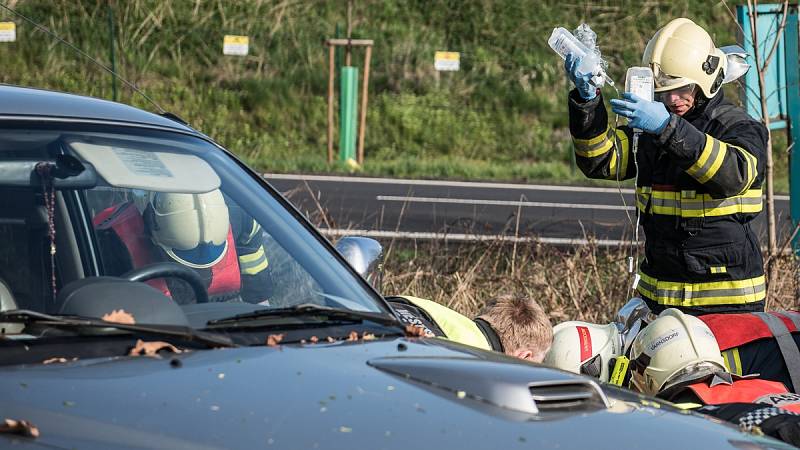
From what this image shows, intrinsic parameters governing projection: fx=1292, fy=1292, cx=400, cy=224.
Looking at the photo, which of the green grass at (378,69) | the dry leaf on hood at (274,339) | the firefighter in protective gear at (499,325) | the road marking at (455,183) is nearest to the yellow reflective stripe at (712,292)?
the firefighter in protective gear at (499,325)

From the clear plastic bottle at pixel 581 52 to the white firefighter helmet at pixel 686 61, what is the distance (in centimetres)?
31

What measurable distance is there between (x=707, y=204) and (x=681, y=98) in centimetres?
44

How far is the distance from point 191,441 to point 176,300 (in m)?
0.93

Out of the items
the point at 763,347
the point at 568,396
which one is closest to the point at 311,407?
the point at 568,396

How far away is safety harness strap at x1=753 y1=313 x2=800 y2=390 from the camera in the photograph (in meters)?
4.15

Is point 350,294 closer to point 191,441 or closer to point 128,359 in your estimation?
point 128,359

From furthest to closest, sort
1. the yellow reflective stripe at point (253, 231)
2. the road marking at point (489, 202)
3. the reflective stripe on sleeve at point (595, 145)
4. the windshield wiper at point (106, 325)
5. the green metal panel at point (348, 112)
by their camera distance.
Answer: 1. the green metal panel at point (348, 112)
2. the road marking at point (489, 202)
3. the reflective stripe on sleeve at point (595, 145)
4. the yellow reflective stripe at point (253, 231)
5. the windshield wiper at point (106, 325)

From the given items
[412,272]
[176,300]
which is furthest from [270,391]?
[412,272]

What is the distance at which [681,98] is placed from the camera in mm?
5086

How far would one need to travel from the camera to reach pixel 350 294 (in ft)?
10.2

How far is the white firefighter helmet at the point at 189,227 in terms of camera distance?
347 centimetres

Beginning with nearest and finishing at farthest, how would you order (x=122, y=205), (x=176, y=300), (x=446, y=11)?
(x=176, y=300)
(x=122, y=205)
(x=446, y=11)

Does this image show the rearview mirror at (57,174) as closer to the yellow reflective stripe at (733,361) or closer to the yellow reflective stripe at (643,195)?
the yellow reflective stripe at (733,361)

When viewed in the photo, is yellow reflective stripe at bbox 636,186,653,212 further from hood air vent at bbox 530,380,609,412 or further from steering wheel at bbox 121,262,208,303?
hood air vent at bbox 530,380,609,412
